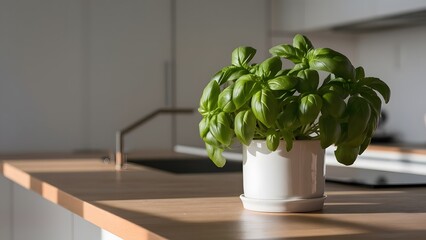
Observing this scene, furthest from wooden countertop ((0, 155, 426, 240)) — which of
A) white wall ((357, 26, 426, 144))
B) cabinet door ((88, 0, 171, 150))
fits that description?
white wall ((357, 26, 426, 144))

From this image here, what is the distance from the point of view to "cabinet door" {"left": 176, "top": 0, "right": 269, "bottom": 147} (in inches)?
218

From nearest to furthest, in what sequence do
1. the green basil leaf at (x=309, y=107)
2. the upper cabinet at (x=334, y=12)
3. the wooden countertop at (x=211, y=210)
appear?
the wooden countertop at (x=211, y=210) → the green basil leaf at (x=309, y=107) → the upper cabinet at (x=334, y=12)

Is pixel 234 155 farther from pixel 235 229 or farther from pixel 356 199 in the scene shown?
pixel 235 229

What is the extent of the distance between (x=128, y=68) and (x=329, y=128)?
3947 mm

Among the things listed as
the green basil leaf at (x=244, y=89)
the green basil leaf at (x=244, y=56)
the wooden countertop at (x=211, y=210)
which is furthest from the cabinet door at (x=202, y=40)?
the green basil leaf at (x=244, y=89)

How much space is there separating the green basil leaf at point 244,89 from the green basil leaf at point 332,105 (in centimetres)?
12

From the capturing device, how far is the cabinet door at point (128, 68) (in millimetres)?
5344

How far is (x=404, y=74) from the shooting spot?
17.5ft

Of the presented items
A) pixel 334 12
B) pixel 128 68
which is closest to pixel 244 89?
pixel 334 12

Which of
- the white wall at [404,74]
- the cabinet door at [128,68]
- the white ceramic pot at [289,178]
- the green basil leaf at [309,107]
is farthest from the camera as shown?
the cabinet door at [128,68]

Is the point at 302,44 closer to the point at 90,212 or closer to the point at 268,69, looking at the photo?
the point at 268,69

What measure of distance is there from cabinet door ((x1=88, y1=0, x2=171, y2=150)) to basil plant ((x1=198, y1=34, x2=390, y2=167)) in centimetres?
375

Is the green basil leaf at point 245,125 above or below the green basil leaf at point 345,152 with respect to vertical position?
above

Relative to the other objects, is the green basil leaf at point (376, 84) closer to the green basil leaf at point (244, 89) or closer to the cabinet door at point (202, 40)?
the green basil leaf at point (244, 89)
